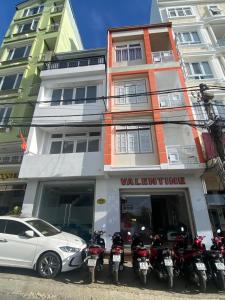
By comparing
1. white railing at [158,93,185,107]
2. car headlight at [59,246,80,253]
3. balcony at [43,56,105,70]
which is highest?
balcony at [43,56,105,70]

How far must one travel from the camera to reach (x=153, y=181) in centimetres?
1040

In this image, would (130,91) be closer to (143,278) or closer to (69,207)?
(69,207)

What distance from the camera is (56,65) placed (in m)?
14.9

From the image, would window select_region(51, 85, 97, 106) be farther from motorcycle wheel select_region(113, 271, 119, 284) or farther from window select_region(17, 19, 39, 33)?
motorcycle wheel select_region(113, 271, 119, 284)

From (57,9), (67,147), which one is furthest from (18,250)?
(57,9)

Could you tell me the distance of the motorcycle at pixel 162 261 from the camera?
5520mm

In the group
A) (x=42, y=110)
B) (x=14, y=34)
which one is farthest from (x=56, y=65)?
(x=14, y=34)

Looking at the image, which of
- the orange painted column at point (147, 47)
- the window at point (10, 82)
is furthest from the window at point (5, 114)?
the orange painted column at point (147, 47)

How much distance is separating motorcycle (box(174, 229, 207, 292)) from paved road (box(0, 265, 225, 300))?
26 cm

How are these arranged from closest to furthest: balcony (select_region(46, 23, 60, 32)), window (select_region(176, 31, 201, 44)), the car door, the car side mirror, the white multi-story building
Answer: the car door
the car side mirror
the white multi-story building
window (select_region(176, 31, 201, 44))
balcony (select_region(46, 23, 60, 32))

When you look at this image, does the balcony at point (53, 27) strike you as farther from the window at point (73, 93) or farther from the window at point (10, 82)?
the window at point (73, 93)

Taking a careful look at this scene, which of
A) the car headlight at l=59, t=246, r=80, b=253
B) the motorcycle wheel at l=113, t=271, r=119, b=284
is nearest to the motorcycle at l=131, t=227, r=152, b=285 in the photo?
the motorcycle wheel at l=113, t=271, r=119, b=284

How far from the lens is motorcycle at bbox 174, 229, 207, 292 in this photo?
5.34 metres

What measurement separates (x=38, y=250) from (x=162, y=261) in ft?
12.1
